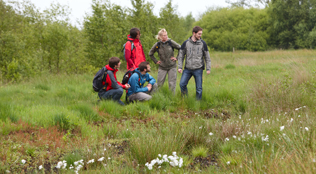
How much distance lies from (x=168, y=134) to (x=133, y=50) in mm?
3662

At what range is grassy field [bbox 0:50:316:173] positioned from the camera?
10.0ft

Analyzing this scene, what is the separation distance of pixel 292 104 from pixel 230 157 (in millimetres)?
3784

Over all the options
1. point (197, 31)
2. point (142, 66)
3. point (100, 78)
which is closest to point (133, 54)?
point (142, 66)

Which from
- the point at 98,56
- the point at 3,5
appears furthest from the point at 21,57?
the point at 3,5

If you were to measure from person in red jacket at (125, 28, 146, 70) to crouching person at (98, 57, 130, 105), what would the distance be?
421mm

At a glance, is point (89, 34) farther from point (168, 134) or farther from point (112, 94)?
point (168, 134)

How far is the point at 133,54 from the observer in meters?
7.08

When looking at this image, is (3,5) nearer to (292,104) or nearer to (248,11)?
(292,104)

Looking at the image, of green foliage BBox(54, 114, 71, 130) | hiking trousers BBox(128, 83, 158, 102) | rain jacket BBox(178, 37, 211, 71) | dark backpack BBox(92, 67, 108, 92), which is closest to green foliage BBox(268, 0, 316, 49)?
rain jacket BBox(178, 37, 211, 71)

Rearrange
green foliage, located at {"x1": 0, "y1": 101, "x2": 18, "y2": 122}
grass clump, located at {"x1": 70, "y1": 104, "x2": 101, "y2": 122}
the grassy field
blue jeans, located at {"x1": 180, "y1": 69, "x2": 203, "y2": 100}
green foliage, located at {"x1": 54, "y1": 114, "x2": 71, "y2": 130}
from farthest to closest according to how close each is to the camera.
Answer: blue jeans, located at {"x1": 180, "y1": 69, "x2": 203, "y2": 100} < grass clump, located at {"x1": 70, "y1": 104, "x2": 101, "y2": 122} < green foliage, located at {"x1": 0, "y1": 101, "x2": 18, "y2": 122} < green foliage, located at {"x1": 54, "y1": 114, "x2": 71, "y2": 130} < the grassy field

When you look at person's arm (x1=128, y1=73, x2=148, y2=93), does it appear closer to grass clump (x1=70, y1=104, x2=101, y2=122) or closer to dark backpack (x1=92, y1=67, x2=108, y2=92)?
dark backpack (x1=92, y1=67, x2=108, y2=92)

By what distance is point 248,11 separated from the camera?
52.5 metres

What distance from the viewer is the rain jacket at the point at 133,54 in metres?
6.91

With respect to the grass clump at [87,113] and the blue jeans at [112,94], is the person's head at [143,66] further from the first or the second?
the grass clump at [87,113]
